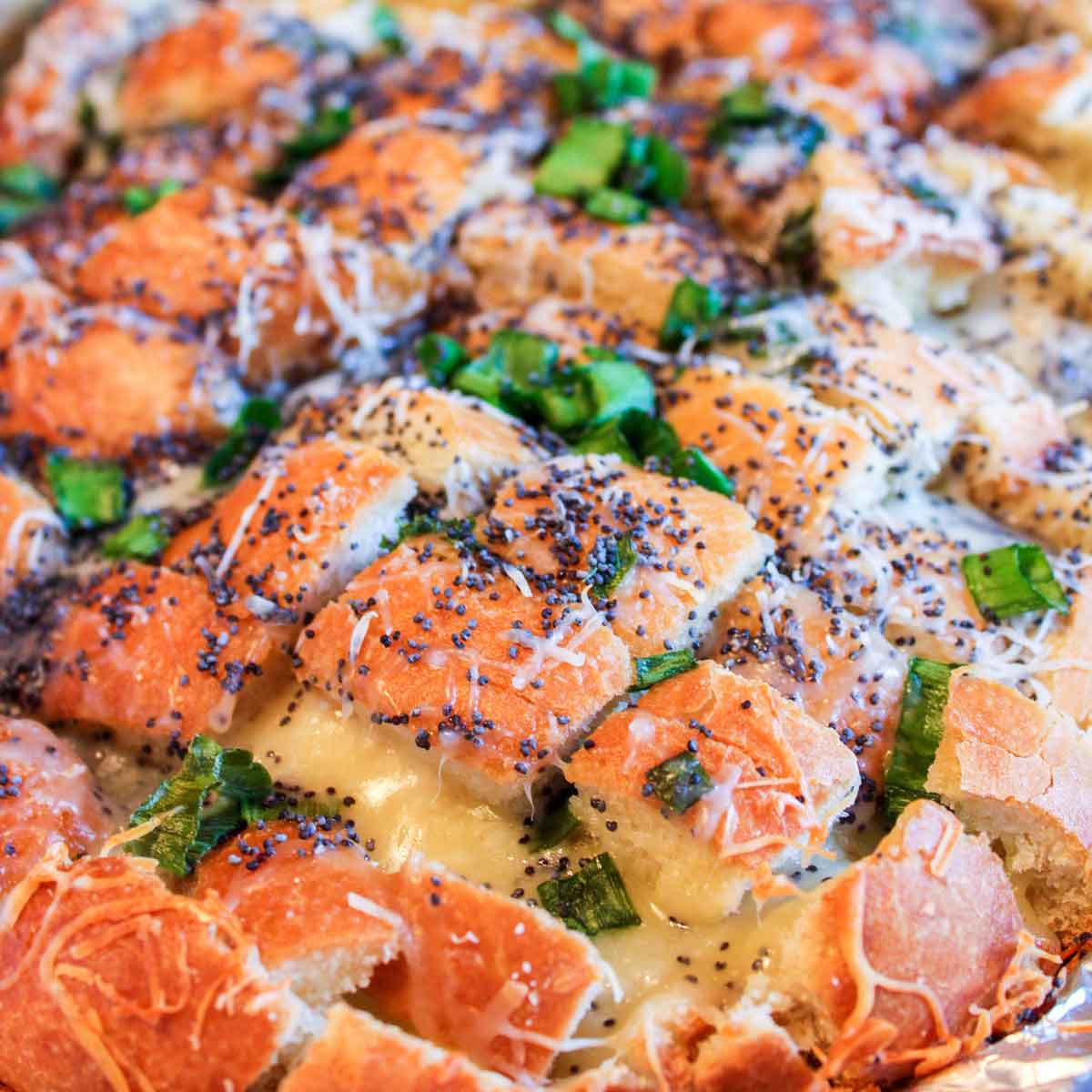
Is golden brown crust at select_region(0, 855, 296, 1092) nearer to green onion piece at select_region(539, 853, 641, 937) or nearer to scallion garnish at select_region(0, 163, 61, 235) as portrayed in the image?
green onion piece at select_region(539, 853, 641, 937)

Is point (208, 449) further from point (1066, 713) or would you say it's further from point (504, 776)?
point (1066, 713)

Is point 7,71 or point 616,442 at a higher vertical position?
point 7,71

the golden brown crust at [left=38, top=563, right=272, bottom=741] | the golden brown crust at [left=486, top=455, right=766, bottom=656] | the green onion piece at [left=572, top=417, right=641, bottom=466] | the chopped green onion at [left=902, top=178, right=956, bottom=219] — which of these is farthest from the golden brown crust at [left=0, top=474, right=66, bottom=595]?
the chopped green onion at [left=902, top=178, right=956, bottom=219]

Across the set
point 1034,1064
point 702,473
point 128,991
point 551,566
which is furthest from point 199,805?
point 1034,1064

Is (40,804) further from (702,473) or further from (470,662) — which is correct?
(702,473)

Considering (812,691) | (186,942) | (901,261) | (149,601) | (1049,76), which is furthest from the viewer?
(1049,76)

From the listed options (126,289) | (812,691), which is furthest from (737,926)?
(126,289)
